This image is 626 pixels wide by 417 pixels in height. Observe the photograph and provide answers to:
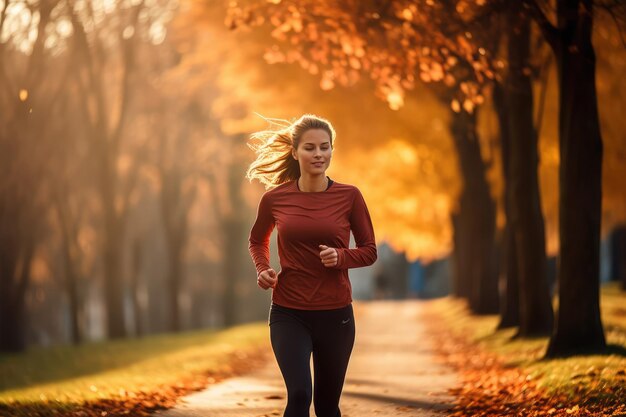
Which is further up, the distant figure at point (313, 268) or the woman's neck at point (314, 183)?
the woman's neck at point (314, 183)

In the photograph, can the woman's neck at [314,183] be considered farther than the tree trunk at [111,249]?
No

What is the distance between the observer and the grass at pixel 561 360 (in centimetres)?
1034

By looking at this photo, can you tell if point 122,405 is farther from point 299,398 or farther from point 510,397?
point 299,398

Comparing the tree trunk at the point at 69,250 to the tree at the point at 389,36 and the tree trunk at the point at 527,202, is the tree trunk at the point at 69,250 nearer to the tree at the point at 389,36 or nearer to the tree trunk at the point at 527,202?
the tree trunk at the point at 527,202

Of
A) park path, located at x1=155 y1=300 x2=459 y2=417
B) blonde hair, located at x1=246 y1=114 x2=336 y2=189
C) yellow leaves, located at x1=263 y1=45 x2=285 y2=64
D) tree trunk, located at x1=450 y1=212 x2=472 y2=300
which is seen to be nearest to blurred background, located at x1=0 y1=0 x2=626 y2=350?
yellow leaves, located at x1=263 y1=45 x2=285 y2=64

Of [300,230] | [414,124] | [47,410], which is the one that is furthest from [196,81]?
[300,230]

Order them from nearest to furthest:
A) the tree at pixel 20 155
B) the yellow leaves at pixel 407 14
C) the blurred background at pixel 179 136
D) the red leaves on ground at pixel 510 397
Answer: the red leaves on ground at pixel 510 397
the yellow leaves at pixel 407 14
the blurred background at pixel 179 136
the tree at pixel 20 155

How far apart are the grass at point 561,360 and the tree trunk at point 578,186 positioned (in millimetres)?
511

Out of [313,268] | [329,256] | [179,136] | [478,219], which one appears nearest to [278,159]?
[313,268]

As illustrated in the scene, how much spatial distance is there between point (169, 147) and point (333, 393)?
26.3 metres

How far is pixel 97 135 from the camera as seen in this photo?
26.1 m

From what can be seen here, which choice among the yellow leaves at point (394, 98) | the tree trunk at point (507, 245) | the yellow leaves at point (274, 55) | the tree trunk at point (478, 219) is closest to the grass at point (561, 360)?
the tree trunk at point (507, 245)

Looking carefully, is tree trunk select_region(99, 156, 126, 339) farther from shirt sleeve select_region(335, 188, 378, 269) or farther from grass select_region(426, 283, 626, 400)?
shirt sleeve select_region(335, 188, 378, 269)

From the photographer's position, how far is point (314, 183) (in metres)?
6.41
